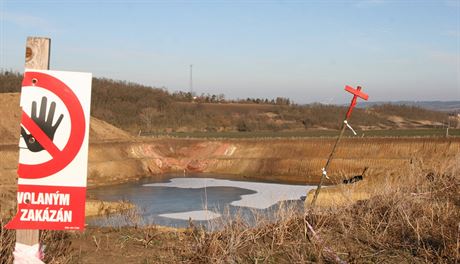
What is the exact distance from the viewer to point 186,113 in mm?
87188

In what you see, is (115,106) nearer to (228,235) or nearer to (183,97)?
(183,97)

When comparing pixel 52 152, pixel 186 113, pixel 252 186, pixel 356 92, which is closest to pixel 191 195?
pixel 252 186

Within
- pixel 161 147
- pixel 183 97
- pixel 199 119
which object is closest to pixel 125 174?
pixel 161 147

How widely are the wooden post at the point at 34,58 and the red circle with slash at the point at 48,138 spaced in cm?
12

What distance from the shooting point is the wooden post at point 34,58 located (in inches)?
175

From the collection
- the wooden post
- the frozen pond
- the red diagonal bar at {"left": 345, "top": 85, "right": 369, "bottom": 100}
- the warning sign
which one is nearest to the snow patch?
the frozen pond

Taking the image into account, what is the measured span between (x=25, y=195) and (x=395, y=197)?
19.0 ft

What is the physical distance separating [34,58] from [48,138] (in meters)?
0.67

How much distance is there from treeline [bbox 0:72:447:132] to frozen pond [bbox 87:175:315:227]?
39.9 meters

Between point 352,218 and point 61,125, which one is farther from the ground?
point 61,125

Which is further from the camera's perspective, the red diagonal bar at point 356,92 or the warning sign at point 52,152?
the red diagonal bar at point 356,92

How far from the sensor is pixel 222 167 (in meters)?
46.3

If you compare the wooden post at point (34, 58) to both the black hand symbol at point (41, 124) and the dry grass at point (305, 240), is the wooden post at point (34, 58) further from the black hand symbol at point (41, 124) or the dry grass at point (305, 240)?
the dry grass at point (305, 240)

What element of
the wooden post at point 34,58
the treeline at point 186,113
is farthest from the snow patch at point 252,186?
the treeline at point 186,113
